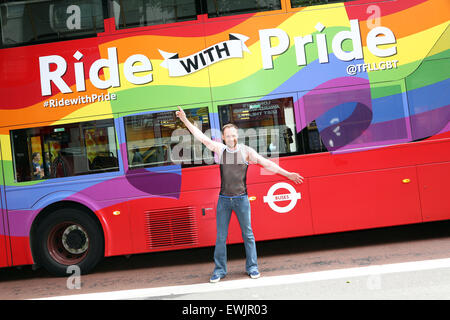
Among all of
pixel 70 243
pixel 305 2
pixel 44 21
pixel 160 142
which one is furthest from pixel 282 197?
pixel 44 21

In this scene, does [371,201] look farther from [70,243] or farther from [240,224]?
[70,243]

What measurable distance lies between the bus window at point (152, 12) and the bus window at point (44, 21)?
0.29 m

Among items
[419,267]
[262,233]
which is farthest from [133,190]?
[419,267]

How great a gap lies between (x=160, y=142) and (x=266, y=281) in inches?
99.3

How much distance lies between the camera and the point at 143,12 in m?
5.88

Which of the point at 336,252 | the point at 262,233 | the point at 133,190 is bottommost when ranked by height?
the point at 336,252

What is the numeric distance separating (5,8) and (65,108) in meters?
1.78

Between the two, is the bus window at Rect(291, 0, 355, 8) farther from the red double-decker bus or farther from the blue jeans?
the blue jeans

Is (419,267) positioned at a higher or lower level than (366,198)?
lower

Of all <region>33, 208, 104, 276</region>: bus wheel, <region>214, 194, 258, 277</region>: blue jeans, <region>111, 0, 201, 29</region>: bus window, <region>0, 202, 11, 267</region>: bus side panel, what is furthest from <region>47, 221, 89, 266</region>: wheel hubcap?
<region>111, 0, 201, 29</region>: bus window

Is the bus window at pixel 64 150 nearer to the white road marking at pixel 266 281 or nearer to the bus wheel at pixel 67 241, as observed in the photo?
the bus wheel at pixel 67 241

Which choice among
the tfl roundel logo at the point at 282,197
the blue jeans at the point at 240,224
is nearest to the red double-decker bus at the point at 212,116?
the tfl roundel logo at the point at 282,197

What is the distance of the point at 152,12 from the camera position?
5875mm
